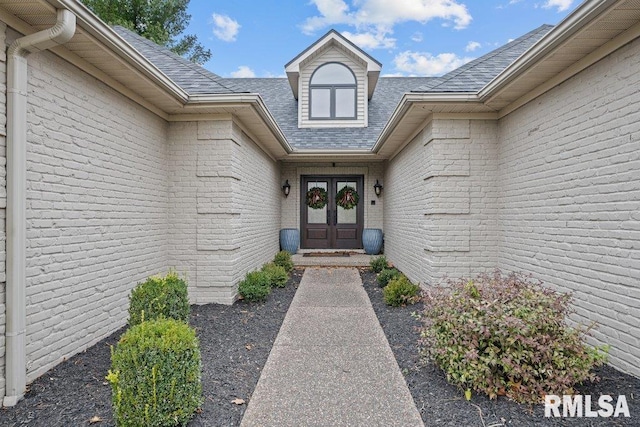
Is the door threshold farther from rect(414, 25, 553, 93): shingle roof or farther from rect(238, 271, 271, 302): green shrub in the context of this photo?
Result: rect(414, 25, 553, 93): shingle roof

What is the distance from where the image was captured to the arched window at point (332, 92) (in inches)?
409

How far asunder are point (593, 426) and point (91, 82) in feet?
16.6

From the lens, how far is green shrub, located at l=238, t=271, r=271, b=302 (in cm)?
541

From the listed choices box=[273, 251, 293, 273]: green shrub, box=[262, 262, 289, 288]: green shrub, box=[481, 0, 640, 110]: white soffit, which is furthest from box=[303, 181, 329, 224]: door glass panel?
box=[481, 0, 640, 110]: white soffit

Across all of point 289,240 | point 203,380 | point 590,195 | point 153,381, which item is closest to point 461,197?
point 590,195

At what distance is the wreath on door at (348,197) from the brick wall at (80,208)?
6.03m

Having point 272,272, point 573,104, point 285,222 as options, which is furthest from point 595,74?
point 285,222

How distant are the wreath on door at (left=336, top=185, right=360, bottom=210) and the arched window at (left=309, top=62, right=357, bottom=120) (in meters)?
2.14

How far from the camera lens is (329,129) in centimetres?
1017

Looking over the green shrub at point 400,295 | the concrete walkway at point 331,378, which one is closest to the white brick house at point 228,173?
the green shrub at point 400,295

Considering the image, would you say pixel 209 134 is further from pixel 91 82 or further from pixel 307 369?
pixel 307 369

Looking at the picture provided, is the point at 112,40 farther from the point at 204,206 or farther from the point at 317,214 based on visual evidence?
the point at 317,214

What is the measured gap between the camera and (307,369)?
3094mm

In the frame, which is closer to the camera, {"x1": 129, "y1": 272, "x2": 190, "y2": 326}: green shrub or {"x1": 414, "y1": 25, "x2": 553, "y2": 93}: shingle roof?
{"x1": 129, "y1": 272, "x2": 190, "y2": 326}: green shrub
